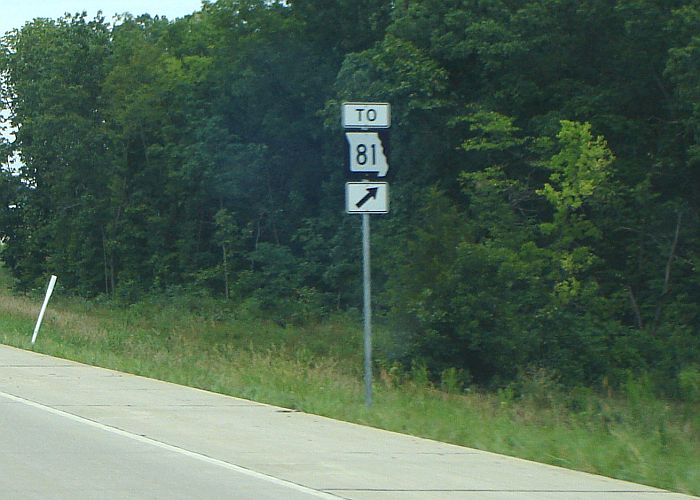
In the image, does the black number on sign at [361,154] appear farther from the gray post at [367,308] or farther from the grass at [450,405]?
the grass at [450,405]

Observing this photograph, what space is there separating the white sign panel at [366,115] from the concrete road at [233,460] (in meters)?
3.76

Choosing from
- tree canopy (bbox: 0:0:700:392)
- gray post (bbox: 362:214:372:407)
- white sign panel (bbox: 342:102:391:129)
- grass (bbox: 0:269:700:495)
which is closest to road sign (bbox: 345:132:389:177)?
white sign panel (bbox: 342:102:391:129)

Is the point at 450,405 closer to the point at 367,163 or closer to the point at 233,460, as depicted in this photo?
the point at 367,163

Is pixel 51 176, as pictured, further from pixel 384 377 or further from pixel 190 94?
pixel 384 377

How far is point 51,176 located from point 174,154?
1131 cm

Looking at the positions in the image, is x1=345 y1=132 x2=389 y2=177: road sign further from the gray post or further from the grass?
the grass

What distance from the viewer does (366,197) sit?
1445 centimetres

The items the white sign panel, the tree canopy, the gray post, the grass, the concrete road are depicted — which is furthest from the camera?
the tree canopy

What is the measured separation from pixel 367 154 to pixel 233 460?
5.01 meters

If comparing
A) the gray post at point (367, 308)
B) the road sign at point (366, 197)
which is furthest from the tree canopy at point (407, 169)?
the road sign at point (366, 197)

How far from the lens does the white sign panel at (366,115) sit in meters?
14.3

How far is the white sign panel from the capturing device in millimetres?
14266

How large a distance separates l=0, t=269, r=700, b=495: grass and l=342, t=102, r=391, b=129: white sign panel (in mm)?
3648

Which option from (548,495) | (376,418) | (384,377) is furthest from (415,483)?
(384,377)
